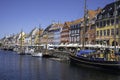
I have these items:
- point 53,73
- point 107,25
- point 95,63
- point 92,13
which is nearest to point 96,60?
point 95,63

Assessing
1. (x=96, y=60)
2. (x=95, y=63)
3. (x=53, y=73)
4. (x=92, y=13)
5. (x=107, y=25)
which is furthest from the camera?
(x=92, y=13)

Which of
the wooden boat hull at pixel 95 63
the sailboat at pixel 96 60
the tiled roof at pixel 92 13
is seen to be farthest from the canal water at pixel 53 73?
the tiled roof at pixel 92 13

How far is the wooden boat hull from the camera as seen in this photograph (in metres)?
43.8

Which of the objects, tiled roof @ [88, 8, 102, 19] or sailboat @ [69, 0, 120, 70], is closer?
sailboat @ [69, 0, 120, 70]

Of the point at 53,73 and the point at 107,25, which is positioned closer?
the point at 53,73

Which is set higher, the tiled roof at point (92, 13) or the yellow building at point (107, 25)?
the tiled roof at point (92, 13)

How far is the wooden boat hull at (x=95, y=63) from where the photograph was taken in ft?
144

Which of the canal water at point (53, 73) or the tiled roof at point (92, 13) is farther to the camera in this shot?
the tiled roof at point (92, 13)

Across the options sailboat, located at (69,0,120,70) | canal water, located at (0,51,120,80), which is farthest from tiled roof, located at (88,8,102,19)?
canal water, located at (0,51,120,80)

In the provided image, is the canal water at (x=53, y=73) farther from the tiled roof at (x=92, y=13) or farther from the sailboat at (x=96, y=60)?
the tiled roof at (x=92, y=13)

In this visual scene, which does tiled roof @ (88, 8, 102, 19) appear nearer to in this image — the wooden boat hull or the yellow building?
the yellow building

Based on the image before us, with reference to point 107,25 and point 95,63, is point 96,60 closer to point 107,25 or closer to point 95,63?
point 95,63

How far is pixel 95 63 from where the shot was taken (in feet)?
160

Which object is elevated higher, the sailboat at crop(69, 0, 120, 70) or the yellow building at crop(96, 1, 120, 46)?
the yellow building at crop(96, 1, 120, 46)
